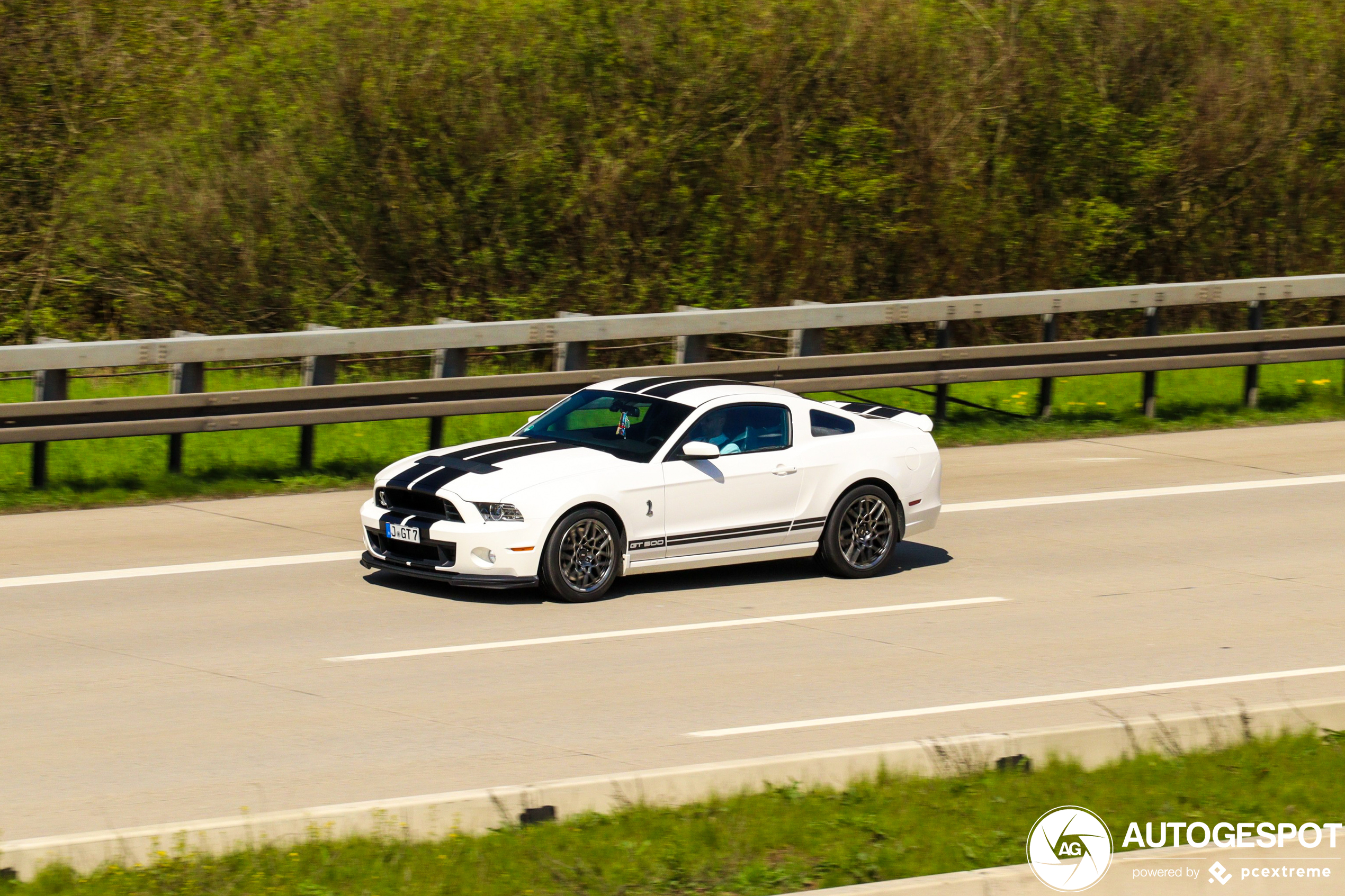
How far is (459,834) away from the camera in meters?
6.45

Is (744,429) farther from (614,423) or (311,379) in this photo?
(311,379)

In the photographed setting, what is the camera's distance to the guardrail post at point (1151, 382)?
63.2ft

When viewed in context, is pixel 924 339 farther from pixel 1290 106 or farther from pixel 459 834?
pixel 459 834

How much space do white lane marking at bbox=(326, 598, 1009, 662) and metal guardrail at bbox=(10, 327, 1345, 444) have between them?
5029 mm

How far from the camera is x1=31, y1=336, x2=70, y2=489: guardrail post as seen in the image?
14.1 m

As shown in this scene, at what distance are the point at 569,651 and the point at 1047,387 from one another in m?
9.95

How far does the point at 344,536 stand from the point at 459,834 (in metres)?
7.06

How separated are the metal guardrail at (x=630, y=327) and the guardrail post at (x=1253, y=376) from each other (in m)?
0.16

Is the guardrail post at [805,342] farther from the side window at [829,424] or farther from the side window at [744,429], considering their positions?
the side window at [744,429]

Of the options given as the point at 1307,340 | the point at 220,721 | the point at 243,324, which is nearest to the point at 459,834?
the point at 220,721

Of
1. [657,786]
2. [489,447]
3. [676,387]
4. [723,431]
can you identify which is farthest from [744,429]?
[657,786]

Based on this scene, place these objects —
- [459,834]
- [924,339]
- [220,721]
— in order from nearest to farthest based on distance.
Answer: [459,834] < [220,721] < [924,339]

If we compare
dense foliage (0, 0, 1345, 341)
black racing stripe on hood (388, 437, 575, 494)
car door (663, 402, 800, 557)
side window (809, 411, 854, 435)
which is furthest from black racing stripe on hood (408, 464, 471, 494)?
dense foliage (0, 0, 1345, 341)

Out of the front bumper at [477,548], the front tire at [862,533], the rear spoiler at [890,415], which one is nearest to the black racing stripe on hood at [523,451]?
the front bumper at [477,548]
